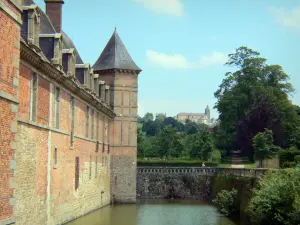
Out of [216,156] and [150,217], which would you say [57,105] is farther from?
[216,156]

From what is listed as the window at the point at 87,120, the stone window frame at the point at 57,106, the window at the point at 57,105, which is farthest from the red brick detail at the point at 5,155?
the window at the point at 87,120

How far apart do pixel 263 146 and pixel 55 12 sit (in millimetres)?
29221

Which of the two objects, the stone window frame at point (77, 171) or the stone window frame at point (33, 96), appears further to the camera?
the stone window frame at point (77, 171)

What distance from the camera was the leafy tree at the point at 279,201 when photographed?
1633 cm

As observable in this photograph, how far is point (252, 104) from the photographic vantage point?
5841 cm

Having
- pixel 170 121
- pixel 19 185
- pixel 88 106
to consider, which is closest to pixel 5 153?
pixel 19 185

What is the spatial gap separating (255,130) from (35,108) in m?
43.9

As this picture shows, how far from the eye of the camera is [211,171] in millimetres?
44281

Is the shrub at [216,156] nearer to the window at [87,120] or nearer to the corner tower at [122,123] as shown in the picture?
the corner tower at [122,123]

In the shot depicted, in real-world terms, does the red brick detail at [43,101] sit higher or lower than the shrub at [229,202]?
higher

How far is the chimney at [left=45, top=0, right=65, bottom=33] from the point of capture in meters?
28.4

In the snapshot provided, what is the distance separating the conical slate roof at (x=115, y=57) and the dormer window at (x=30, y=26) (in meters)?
19.2

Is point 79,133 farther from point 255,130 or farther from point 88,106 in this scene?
point 255,130

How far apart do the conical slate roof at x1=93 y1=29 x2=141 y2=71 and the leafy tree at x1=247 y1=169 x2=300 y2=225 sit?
19.9m
